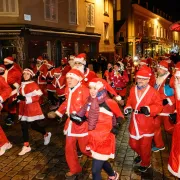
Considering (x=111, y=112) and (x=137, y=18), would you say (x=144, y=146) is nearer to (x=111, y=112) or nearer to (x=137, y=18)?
(x=111, y=112)

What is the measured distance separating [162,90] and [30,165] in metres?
3.14

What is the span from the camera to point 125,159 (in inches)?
217

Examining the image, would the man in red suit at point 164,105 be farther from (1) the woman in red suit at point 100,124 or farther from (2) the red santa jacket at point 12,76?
(2) the red santa jacket at point 12,76

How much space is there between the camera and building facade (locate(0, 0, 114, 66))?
15.3m

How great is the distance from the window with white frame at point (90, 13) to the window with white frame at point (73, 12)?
1.78 m

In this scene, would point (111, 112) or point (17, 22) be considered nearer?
point (111, 112)

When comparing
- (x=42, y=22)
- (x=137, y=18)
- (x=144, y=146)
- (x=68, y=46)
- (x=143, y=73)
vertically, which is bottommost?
(x=144, y=146)

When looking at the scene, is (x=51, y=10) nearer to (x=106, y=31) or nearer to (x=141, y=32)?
(x=106, y=31)

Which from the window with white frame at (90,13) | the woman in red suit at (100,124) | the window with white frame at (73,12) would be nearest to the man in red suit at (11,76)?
the woman in red suit at (100,124)

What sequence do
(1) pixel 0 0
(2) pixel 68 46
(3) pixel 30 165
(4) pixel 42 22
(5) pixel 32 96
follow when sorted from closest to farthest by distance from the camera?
(3) pixel 30 165, (5) pixel 32 96, (1) pixel 0 0, (4) pixel 42 22, (2) pixel 68 46

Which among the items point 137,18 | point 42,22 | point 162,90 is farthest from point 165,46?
point 162,90

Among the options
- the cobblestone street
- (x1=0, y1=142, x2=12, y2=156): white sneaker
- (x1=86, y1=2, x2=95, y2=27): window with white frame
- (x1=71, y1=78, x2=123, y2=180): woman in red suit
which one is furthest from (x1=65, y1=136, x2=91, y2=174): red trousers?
(x1=86, y1=2, x2=95, y2=27): window with white frame

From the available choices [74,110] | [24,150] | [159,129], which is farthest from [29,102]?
[159,129]

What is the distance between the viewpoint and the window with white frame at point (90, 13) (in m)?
21.9
